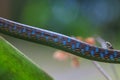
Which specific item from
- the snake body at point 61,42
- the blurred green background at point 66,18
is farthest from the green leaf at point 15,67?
the blurred green background at point 66,18

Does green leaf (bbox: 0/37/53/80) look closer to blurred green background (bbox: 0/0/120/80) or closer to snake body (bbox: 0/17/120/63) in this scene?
snake body (bbox: 0/17/120/63)

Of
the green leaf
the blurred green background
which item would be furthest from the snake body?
the blurred green background

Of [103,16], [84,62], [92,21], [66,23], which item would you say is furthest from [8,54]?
[66,23]

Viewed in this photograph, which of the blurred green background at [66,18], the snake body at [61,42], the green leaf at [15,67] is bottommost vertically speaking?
the blurred green background at [66,18]

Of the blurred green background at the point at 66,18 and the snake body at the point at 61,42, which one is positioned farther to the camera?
the blurred green background at the point at 66,18

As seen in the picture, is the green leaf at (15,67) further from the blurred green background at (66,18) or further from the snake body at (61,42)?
the blurred green background at (66,18)

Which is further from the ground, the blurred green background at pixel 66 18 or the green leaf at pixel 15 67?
the green leaf at pixel 15 67
